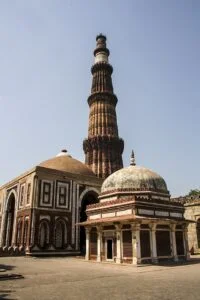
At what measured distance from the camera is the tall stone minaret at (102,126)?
41.8m

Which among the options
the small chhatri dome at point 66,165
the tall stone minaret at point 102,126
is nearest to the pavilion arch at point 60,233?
the small chhatri dome at point 66,165

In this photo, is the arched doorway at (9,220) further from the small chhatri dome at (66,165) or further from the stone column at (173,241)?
the stone column at (173,241)

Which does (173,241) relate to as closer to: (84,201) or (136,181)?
(136,181)

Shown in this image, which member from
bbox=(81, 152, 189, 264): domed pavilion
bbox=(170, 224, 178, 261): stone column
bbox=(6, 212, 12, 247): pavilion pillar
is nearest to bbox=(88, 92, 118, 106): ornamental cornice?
bbox=(81, 152, 189, 264): domed pavilion

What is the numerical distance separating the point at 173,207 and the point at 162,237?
3465 mm

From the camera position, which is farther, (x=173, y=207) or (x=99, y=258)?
(x=173, y=207)

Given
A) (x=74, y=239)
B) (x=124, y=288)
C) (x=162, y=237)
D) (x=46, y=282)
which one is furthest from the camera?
(x=74, y=239)

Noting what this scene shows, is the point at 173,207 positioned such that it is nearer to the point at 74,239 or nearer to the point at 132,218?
the point at 132,218

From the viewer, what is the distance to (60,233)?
99.8 ft

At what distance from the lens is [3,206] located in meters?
37.2

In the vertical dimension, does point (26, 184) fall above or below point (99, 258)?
above

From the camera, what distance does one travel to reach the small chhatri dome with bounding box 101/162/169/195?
24.0 meters

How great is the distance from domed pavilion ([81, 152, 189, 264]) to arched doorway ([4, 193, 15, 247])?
1346 centimetres

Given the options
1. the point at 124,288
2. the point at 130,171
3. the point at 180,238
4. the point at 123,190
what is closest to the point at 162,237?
the point at 180,238
